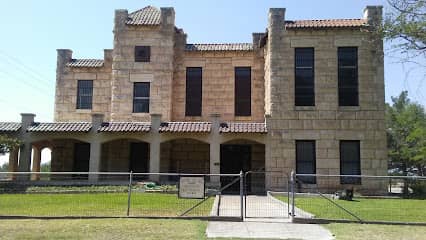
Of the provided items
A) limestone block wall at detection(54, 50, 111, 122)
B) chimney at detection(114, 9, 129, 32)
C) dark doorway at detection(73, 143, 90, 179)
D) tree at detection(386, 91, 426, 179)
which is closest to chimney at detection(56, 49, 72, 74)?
limestone block wall at detection(54, 50, 111, 122)

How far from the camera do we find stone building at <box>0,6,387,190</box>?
24594 millimetres

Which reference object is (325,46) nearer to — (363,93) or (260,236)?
(363,93)

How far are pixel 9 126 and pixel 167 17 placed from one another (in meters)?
11.2

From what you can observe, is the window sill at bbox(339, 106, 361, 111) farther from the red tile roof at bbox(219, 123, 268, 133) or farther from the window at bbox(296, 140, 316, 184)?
the red tile roof at bbox(219, 123, 268, 133)

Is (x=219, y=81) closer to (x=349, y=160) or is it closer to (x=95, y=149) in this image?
(x=95, y=149)

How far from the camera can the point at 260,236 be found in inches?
434

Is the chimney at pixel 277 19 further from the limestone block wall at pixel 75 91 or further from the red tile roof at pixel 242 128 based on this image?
the limestone block wall at pixel 75 91

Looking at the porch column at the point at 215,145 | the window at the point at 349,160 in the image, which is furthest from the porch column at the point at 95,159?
the window at the point at 349,160

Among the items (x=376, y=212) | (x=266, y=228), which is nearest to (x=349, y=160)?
(x=376, y=212)

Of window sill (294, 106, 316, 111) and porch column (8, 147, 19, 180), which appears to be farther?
porch column (8, 147, 19, 180)

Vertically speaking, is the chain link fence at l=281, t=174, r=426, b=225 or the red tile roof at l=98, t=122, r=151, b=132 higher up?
the red tile roof at l=98, t=122, r=151, b=132

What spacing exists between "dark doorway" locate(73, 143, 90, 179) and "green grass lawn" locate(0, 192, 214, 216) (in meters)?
8.99

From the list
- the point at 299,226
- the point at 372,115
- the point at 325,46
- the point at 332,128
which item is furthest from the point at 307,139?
the point at 299,226

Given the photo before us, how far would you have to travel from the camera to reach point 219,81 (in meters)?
28.4
